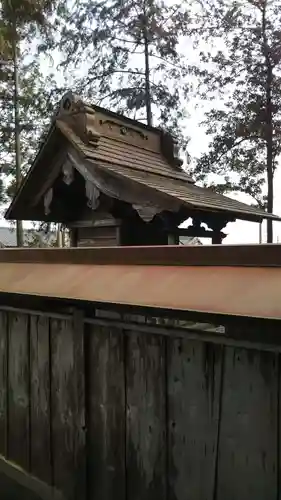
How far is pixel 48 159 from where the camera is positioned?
5.99 m

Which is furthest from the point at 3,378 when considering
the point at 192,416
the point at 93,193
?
the point at 93,193

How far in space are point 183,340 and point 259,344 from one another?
0.37m

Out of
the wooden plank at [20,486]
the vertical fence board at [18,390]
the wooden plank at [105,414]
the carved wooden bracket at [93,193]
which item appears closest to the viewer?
the wooden plank at [105,414]

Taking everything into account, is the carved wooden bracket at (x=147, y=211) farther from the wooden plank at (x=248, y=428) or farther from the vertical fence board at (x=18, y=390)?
the wooden plank at (x=248, y=428)

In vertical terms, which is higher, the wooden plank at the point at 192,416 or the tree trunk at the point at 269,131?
the tree trunk at the point at 269,131

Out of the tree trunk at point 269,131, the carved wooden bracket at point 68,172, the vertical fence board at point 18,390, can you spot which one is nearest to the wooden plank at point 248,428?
the vertical fence board at point 18,390

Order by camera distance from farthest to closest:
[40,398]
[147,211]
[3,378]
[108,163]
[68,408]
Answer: [108,163]
[147,211]
[3,378]
[40,398]
[68,408]

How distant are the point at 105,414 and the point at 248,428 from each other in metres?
0.80

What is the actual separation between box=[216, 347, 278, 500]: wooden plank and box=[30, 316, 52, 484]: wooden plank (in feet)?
3.72

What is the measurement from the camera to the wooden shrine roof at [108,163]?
17.2ft

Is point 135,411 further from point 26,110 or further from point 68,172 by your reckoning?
point 26,110

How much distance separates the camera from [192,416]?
184 centimetres

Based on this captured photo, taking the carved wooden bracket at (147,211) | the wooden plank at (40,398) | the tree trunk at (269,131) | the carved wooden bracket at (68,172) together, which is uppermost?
the tree trunk at (269,131)

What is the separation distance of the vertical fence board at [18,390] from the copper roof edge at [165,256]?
0.43m
